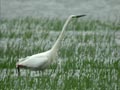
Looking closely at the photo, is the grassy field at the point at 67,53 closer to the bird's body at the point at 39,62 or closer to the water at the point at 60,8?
the bird's body at the point at 39,62

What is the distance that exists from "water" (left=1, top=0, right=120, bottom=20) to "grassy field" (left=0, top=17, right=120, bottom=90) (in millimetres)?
3348

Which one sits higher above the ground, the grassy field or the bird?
the bird

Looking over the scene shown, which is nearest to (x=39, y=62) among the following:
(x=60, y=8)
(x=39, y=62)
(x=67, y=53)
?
(x=39, y=62)

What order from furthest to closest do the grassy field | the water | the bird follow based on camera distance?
the water → the bird → the grassy field

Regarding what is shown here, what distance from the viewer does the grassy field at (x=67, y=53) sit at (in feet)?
31.9

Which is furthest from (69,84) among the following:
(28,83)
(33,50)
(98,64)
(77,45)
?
(77,45)

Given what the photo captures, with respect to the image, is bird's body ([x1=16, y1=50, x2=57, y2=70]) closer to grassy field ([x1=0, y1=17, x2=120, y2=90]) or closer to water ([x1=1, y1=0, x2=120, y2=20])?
grassy field ([x1=0, y1=17, x2=120, y2=90])

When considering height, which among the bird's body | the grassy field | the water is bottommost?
the water

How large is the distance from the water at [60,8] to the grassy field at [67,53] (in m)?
3.35

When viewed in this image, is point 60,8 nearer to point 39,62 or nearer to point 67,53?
point 67,53

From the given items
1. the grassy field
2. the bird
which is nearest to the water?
the grassy field

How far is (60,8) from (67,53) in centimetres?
1217

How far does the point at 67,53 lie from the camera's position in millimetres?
13266

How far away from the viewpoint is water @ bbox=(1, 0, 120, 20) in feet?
76.6
